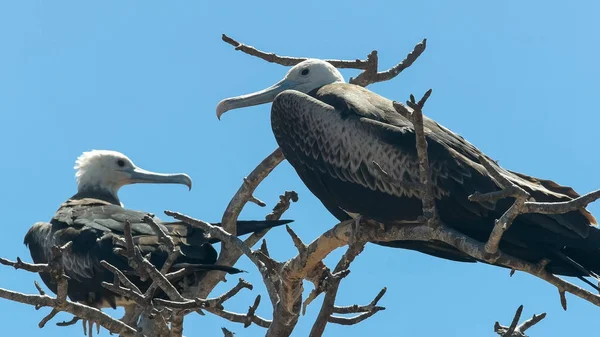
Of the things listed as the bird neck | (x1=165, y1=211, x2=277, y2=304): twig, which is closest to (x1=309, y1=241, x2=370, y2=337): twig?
(x1=165, y1=211, x2=277, y2=304): twig

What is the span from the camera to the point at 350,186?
6406 millimetres

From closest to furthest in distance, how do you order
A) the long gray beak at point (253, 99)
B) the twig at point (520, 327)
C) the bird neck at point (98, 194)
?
the twig at point (520, 327) < the long gray beak at point (253, 99) < the bird neck at point (98, 194)

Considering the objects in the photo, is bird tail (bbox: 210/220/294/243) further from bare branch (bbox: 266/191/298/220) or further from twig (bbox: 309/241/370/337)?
twig (bbox: 309/241/370/337)

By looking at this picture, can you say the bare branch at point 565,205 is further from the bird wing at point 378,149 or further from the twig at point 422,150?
the bird wing at point 378,149

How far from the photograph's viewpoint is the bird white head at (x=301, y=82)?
7.60 m

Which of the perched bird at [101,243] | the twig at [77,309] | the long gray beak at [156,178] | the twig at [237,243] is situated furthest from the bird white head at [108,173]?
the twig at [237,243]

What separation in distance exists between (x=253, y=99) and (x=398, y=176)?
1.75 metres

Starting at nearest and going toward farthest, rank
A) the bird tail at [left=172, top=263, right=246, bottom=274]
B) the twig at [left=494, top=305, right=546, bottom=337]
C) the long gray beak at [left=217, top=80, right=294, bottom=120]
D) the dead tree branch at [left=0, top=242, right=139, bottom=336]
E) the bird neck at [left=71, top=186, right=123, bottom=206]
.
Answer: the dead tree branch at [left=0, top=242, right=139, bottom=336] < the twig at [left=494, top=305, right=546, bottom=337] < the bird tail at [left=172, top=263, right=246, bottom=274] < the long gray beak at [left=217, top=80, right=294, bottom=120] < the bird neck at [left=71, top=186, right=123, bottom=206]

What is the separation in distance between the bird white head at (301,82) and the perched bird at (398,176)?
330mm

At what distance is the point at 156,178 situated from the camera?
10.1m

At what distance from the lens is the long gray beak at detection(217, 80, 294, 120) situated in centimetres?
750

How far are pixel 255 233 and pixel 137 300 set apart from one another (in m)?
1.66

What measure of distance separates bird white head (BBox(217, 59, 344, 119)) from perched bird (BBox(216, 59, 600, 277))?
0.33 m

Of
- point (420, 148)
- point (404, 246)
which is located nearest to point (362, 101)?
point (404, 246)
